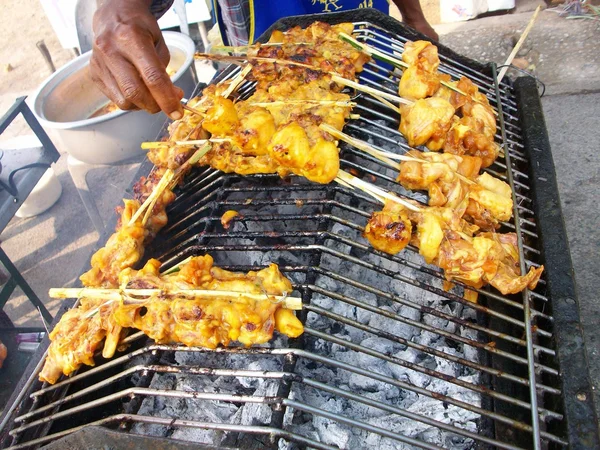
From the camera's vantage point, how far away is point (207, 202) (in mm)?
3168

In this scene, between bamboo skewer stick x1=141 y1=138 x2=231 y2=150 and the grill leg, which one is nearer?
bamboo skewer stick x1=141 y1=138 x2=231 y2=150

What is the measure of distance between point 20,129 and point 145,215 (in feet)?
21.2

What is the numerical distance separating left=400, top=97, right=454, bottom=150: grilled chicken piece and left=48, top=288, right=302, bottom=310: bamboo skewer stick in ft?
4.66

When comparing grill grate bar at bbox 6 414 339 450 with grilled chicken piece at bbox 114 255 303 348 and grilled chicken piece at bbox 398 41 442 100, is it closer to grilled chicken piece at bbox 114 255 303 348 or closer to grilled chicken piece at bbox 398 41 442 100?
grilled chicken piece at bbox 114 255 303 348

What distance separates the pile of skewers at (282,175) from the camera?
229 cm

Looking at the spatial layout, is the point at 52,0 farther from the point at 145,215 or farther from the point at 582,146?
the point at 582,146

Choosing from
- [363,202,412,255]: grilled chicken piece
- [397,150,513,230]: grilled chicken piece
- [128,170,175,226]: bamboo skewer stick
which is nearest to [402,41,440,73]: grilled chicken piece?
[397,150,513,230]: grilled chicken piece

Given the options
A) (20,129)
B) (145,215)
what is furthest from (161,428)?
(20,129)

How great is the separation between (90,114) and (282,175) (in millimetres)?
3310

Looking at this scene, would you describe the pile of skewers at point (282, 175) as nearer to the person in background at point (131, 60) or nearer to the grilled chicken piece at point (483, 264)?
the grilled chicken piece at point (483, 264)

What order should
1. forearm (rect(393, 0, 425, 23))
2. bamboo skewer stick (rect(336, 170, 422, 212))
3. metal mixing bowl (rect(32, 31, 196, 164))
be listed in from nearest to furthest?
bamboo skewer stick (rect(336, 170, 422, 212)) → forearm (rect(393, 0, 425, 23)) → metal mixing bowl (rect(32, 31, 196, 164))

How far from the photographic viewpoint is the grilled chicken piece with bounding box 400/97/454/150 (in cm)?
290

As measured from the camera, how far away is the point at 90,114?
5145mm

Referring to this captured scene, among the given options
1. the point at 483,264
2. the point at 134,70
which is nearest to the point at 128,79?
Answer: the point at 134,70
